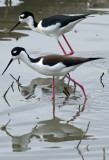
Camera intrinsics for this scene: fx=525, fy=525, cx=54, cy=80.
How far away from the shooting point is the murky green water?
662 cm

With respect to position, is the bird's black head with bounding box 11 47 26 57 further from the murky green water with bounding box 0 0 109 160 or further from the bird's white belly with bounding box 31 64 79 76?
the murky green water with bounding box 0 0 109 160

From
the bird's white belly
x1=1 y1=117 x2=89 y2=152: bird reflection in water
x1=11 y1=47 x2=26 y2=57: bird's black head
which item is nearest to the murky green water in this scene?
x1=1 y1=117 x2=89 y2=152: bird reflection in water

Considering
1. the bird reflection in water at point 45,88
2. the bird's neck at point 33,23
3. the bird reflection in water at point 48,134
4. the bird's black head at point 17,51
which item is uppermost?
the bird's black head at point 17,51

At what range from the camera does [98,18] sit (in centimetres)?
1412

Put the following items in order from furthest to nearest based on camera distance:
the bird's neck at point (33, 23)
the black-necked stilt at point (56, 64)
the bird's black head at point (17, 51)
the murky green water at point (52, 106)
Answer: the bird's neck at point (33, 23) → the bird's black head at point (17, 51) → the black-necked stilt at point (56, 64) → the murky green water at point (52, 106)

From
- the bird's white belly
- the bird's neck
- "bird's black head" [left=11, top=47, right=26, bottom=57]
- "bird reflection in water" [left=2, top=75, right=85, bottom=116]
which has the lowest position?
"bird reflection in water" [left=2, top=75, right=85, bottom=116]

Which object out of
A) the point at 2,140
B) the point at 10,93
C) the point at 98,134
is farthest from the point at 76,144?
the point at 10,93

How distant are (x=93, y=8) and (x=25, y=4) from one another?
1.95 meters

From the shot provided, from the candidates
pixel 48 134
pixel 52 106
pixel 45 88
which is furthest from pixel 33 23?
pixel 48 134

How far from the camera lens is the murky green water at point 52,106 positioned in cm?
662

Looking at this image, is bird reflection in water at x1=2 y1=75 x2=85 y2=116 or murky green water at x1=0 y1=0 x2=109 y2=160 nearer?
murky green water at x1=0 y1=0 x2=109 y2=160

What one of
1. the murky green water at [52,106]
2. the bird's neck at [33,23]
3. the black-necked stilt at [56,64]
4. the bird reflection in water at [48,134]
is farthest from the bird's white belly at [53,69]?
the bird's neck at [33,23]

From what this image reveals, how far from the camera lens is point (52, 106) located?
27.2ft

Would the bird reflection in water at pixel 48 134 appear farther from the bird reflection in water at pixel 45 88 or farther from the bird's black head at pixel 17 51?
the bird's black head at pixel 17 51
